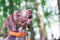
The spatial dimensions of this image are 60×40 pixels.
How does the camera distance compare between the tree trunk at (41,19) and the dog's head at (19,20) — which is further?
the tree trunk at (41,19)

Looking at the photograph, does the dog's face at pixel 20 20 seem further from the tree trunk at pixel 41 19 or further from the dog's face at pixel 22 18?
the tree trunk at pixel 41 19

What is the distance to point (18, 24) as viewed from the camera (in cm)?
172

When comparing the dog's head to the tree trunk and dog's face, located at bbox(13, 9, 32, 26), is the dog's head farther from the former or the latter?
the tree trunk

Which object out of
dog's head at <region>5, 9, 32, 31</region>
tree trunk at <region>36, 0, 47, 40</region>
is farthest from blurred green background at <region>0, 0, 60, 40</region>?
dog's head at <region>5, 9, 32, 31</region>

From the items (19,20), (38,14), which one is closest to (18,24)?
(19,20)

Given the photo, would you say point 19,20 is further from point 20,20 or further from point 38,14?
point 38,14

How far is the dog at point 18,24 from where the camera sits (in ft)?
5.60

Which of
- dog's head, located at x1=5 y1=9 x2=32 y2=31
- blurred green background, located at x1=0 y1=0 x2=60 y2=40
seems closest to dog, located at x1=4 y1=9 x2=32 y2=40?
dog's head, located at x1=5 y1=9 x2=32 y2=31

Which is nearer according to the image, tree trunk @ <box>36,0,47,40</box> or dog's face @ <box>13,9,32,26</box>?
dog's face @ <box>13,9,32,26</box>

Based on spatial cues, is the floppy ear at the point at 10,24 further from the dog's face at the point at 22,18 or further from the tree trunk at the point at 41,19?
the tree trunk at the point at 41,19

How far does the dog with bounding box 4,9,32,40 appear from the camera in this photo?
1708 mm

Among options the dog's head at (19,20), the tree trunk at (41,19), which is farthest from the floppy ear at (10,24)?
the tree trunk at (41,19)

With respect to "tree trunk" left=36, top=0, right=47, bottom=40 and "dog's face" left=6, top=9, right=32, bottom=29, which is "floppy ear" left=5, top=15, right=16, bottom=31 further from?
"tree trunk" left=36, top=0, right=47, bottom=40

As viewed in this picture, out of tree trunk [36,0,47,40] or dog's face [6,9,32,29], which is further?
tree trunk [36,0,47,40]
